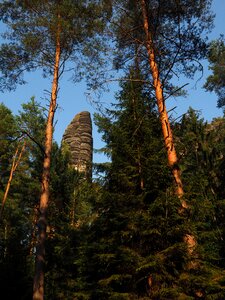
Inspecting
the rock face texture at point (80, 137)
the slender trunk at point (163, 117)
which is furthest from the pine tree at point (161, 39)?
the rock face texture at point (80, 137)

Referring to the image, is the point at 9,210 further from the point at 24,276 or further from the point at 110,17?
the point at 110,17

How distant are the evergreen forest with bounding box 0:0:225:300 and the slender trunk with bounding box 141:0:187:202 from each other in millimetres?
36

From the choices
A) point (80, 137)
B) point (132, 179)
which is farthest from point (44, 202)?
point (80, 137)

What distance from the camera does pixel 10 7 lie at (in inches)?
552

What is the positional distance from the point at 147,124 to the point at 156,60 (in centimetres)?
297

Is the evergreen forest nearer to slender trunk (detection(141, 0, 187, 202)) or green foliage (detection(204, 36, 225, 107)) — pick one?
slender trunk (detection(141, 0, 187, 202))

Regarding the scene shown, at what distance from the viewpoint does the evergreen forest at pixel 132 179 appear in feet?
26.3

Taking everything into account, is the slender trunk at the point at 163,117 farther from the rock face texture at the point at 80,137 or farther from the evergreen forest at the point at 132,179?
the rock face texture at the point at 80,137

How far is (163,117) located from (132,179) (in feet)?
7.14

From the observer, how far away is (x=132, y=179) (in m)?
9.79

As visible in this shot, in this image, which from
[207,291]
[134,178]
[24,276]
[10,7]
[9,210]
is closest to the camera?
[207,291]

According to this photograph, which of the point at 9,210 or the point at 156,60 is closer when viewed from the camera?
the point at 156,60

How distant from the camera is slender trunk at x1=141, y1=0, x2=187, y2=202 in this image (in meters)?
9.05

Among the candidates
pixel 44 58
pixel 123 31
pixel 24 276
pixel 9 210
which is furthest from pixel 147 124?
pixel 9 210
